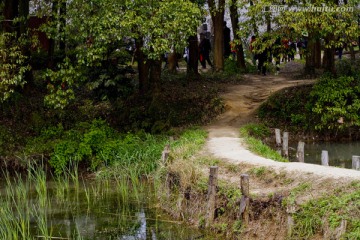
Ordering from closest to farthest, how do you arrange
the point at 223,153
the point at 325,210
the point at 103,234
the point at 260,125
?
1. the point at 325,210
2. the point at 103,234
3. the point at 223,153
4. the point at 260,125

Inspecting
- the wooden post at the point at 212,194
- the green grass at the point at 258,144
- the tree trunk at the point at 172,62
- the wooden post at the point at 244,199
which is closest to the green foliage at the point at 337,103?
the green grass at the point at 258,144

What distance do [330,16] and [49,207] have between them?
9347mm

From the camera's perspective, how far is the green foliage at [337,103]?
20.3 metres

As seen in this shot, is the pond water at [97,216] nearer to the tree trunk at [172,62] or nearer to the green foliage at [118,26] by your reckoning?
the green foliage at [118,26]

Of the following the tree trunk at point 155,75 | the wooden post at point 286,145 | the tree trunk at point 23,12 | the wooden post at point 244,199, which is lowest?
the wooden post at point 286,145

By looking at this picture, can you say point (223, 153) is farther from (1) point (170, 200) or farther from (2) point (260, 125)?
(2) point (260, 125)

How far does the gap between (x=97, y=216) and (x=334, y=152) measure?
27.3 feet

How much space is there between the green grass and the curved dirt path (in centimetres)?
21

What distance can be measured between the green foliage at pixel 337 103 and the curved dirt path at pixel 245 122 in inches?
88.1

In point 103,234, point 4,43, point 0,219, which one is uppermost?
point 4,43

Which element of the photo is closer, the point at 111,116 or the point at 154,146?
the point at 154,146

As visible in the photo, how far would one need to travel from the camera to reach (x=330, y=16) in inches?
741

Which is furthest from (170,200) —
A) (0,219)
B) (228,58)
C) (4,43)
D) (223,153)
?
(228,58)

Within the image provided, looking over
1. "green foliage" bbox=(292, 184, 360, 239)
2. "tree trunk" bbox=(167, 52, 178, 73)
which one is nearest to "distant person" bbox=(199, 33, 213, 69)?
"tree trunk" bbox=(167, 52, 178, 73)
